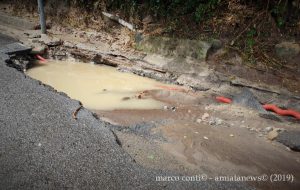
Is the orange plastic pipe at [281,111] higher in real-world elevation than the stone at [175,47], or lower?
lower

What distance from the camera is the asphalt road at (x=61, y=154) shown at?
286 centimetres

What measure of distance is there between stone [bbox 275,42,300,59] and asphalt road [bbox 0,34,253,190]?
4857 mm

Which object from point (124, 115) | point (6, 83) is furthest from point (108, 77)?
point (6, 83)

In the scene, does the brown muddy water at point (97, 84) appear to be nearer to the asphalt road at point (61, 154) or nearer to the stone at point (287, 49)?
the asphalt road at point (61, 154)

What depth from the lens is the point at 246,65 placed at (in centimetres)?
714

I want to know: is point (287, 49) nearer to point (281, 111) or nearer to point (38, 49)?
point (281, 111)

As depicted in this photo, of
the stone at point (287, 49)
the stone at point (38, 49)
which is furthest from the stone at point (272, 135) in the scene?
the stone at point (38, 49)

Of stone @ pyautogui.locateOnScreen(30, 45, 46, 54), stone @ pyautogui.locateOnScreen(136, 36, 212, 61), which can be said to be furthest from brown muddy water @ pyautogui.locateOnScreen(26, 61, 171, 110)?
stone @ pyautogui.locateOnScreen(136, 36, 212, 61)

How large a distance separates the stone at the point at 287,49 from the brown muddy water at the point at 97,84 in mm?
3096

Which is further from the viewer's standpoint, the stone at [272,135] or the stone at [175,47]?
the stone at [175,47]

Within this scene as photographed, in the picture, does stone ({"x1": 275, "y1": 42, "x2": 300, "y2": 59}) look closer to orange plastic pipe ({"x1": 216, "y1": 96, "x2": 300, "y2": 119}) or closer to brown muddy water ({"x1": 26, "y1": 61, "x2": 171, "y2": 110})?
orange plastic pipe ({"x1": 216, "y1": 96, "x2": 300, "y2": 119})

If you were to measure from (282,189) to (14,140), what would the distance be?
3.30m

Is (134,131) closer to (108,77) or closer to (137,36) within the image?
(108,77)

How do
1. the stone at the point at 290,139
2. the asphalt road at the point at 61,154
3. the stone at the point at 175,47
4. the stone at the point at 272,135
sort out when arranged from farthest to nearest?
1. the stone at the point at 175,47
2. the stone at the point at 272,135
3. the stone at the point at 290,139
4. the asphalt road at the point at 61,154
